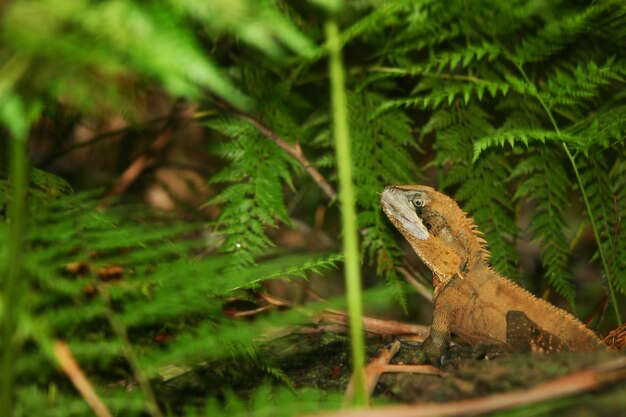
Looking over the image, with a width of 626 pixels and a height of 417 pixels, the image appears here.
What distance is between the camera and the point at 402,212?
341 cm

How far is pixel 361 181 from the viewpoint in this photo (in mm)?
3648

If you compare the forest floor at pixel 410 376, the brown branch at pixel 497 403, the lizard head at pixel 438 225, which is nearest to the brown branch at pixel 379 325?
the forest floor at pixel 410 376

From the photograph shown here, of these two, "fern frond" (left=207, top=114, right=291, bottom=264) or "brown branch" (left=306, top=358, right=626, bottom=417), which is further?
"fern frond" (left=207, top=114, right=291, bottom=264)

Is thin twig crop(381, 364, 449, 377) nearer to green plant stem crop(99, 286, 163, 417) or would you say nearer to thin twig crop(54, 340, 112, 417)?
green plant stem crop(99, 286, 163, 417)

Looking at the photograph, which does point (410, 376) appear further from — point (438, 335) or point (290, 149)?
point (290, 149)

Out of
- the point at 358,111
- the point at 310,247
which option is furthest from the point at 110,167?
the point at 358,111

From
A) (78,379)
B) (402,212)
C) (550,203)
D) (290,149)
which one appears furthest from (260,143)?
(78,379)

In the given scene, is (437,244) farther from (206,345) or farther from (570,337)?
(206,345)

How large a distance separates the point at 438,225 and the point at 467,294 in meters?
0.42

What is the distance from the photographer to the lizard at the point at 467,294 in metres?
2.83

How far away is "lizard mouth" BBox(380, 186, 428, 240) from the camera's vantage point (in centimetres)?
338

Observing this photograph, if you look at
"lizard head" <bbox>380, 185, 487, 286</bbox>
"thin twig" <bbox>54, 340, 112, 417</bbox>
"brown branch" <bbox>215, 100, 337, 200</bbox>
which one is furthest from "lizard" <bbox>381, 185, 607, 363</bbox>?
"thin twig" <bbox>54, 340, 112, 417</bbox>

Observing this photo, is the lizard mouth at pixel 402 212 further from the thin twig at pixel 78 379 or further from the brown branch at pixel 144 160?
the thin twig at pixel 78 379

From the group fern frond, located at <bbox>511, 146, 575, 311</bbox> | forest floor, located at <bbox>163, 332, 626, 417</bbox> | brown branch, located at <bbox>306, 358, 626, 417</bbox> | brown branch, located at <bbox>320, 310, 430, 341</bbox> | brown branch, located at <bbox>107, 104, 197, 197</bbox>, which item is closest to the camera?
brown branch, located at <bbox>306, 358, 626, 417</bbox>
